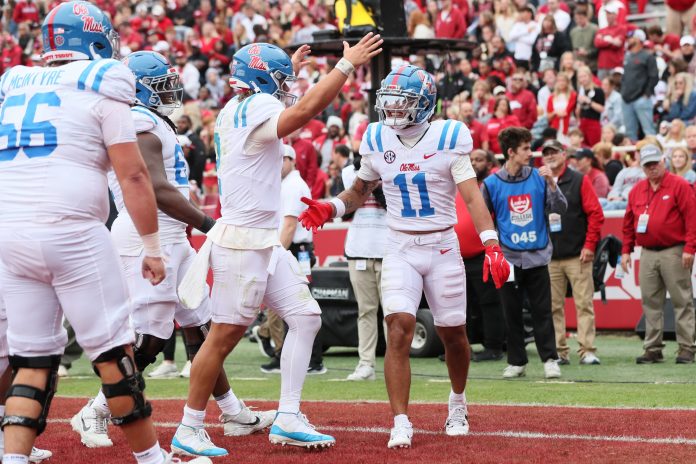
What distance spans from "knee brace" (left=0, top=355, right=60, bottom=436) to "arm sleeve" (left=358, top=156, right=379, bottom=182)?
2.46m

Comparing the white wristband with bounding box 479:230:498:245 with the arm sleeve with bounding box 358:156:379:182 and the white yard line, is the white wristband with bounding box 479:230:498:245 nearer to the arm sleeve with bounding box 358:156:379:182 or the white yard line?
the arm sleeve with bounding box 358:156:379:182

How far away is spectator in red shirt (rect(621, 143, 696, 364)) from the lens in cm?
1073

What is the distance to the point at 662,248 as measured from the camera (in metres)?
11.0

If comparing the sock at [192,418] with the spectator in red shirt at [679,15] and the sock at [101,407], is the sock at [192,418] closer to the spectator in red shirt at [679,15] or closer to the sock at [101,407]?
the sock at [101,407]

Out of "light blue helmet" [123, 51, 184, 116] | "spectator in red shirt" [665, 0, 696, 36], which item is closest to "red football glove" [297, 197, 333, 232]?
"light blue helmet" [123, 51, 184, 116]

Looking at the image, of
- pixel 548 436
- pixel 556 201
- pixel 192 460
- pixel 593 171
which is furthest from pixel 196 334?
pixel 593 171

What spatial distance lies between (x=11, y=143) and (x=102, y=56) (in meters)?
0.62

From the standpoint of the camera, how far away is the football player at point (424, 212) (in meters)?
6.58

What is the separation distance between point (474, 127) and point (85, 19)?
39.5ft

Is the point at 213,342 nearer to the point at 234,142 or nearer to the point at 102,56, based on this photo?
the point at 234,142

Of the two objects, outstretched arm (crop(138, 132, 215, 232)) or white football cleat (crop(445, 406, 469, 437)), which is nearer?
outstretched arm (crop(138, 132, 215, 232))

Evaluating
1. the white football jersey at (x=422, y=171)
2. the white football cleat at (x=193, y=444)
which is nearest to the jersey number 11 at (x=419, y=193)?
the white football jersey at (x=422, y=171)

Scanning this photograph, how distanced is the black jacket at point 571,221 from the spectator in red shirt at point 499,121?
5.12m

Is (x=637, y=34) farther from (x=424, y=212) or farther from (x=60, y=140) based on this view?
(x=60, y=140)
